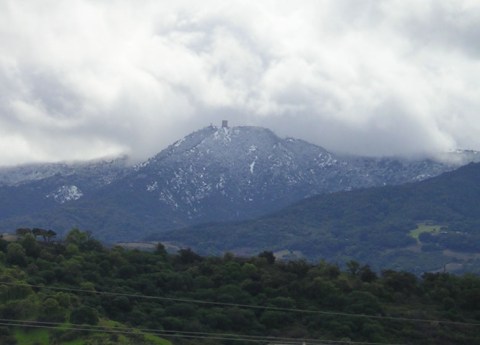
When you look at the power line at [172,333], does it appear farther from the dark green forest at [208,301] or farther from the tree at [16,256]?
the tree at [16,256]

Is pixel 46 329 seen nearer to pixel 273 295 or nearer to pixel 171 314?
pixel 171 314

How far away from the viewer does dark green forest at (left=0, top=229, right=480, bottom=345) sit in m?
75.6

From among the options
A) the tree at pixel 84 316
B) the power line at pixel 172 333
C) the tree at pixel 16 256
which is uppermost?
the tree at pixel 16 256

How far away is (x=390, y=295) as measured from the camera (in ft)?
308

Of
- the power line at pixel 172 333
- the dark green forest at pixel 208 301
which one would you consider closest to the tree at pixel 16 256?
the dark green forest at pixel 208 301

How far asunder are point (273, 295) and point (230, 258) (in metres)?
13.7

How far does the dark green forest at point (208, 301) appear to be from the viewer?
75.6 m

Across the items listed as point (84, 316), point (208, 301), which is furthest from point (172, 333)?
point (208, 301)

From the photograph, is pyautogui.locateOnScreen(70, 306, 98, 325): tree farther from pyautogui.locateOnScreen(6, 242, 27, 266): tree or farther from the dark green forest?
pyautogui.locateOnScreen(6, 242, 27, 266): tree

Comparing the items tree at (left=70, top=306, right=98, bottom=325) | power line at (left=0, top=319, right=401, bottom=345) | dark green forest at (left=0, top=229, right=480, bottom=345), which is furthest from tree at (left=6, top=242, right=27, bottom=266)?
power line at (left=0, top=319, right=401, bottom=345)

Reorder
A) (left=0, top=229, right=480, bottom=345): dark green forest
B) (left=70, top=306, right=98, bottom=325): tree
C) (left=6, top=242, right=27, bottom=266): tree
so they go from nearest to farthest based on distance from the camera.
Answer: (left=70, top=306, right=98, bottom=325): tree < (left=0, top=229, right=480, bottom=345): dark green forest < (left=6, top=242, right=27, bottom=266): tree

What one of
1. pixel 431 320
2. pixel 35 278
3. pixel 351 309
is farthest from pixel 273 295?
pixel 35 278

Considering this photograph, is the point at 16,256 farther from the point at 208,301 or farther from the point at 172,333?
the point at 172,333

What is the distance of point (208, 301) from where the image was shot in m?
86.4
